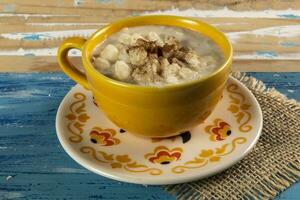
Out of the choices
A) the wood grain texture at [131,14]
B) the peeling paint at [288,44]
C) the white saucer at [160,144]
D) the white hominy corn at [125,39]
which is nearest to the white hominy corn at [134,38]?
the white hominy corn at [125,39]

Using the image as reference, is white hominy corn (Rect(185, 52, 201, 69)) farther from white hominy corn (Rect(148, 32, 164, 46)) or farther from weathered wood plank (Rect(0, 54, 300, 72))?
weathered wood plank (Rect(0, 54, 300, 72))

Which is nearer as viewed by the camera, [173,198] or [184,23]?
[173,198]

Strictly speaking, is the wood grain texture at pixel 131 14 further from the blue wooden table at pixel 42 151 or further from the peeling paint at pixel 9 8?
the blue wooden table at pixel 42 151

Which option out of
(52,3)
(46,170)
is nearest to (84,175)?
(46,170)

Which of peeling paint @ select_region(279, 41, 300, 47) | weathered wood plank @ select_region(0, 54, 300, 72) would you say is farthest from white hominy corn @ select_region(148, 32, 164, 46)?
peeling paint @ select_region(279, 41, 300, 47)

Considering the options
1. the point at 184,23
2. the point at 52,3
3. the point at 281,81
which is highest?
the point at 184,23

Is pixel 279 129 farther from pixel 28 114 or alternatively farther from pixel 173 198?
pixel 28 114

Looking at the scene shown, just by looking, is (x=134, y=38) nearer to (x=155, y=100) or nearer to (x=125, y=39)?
(x=125, y=39)
